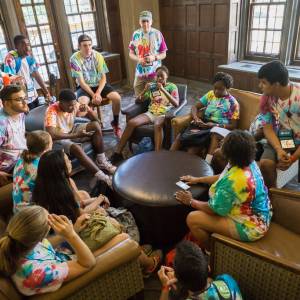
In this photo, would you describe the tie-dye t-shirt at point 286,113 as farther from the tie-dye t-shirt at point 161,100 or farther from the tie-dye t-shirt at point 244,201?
the tie-dye t-shirt at point 161,100

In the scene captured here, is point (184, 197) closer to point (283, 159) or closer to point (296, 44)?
point (283, 159)

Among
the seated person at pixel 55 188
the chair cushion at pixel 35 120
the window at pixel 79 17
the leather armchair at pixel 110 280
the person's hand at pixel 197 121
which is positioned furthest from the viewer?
the window at pixel 79 17

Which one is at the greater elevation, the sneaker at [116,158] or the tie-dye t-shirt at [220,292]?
the tie-dye t-shirt at [220,292]

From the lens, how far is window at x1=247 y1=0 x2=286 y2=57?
14.3 feet

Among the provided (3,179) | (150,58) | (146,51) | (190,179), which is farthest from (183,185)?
(146,51)

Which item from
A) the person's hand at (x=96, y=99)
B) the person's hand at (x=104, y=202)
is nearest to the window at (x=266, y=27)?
the person's hand at (x=96, y=99)

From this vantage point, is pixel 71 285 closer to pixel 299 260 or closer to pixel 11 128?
pixel 299 260

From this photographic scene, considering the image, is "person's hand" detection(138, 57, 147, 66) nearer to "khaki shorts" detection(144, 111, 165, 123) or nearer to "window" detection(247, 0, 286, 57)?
"khaki shorts" detection(144, 111, 165, 123)

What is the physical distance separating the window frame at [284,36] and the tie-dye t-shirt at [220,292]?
3.98m

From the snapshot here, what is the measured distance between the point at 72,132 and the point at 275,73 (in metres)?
1.92

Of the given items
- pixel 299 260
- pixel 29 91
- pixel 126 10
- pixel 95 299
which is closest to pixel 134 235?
pixel 95 299

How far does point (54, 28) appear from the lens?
4984 millimetres

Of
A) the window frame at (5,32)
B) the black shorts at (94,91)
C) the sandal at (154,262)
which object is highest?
the window frame at (5,32)

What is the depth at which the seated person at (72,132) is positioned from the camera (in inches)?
106
